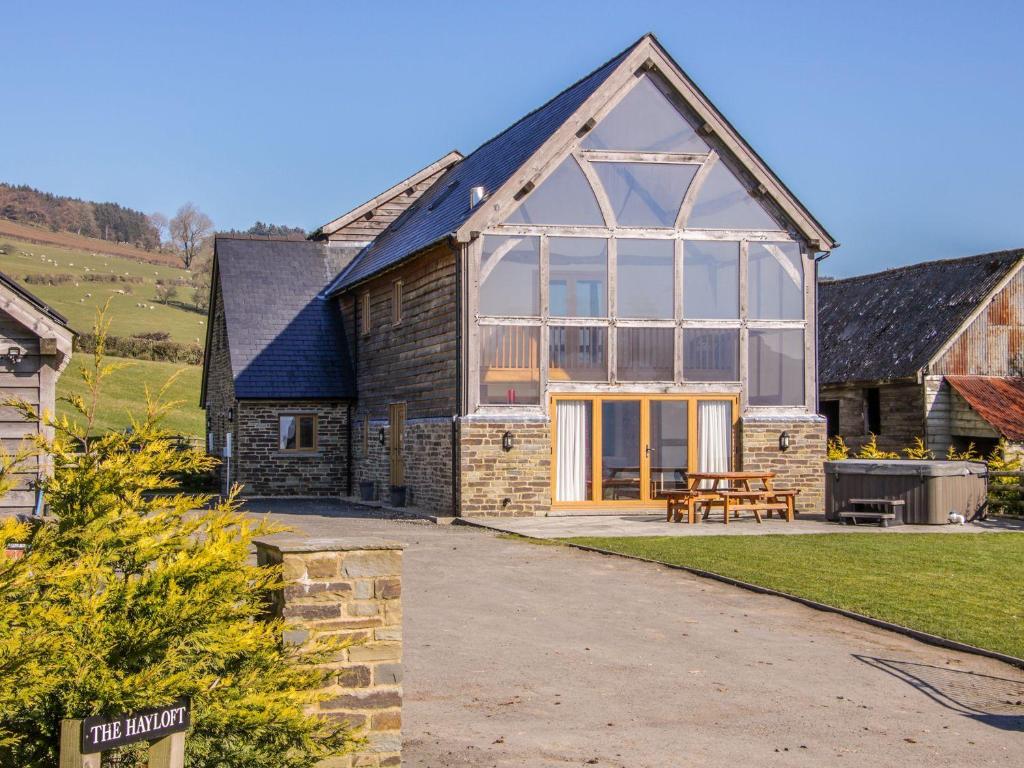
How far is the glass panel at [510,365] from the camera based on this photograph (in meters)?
23.7

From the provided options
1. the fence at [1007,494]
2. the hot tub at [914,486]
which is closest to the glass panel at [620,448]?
the hot tub at [914,486]

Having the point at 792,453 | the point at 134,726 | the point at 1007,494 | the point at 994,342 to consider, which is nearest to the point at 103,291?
the point at 994,342

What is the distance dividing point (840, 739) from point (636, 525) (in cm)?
1353

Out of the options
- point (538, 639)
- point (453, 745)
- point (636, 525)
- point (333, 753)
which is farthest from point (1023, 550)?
point (333, 753)

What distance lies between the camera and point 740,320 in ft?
82.8

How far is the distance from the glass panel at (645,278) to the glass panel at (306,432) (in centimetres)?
1071

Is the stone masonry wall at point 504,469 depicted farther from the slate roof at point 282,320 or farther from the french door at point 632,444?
the slate roof at point 282,320

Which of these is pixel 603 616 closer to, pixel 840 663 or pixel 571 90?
pixel 840 663

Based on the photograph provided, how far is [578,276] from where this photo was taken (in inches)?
960

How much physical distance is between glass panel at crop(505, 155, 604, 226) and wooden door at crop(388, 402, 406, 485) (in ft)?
19.1

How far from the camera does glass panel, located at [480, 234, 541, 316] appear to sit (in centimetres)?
2381

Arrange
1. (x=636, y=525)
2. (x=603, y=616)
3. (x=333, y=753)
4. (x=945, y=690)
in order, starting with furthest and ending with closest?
(x=636, y=525) → (x=603, y=616) → (x=945, y=690) → (x=333, y=753)

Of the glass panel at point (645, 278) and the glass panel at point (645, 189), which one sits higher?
the glass panel at point (645, 189)

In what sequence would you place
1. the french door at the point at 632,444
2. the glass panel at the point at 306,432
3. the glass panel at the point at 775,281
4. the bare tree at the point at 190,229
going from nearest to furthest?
the french door at the point at 632,444
the glass panel at the point at 775,281
the glass panel at the point at 306,432
the bare tree at the point at 190,229
